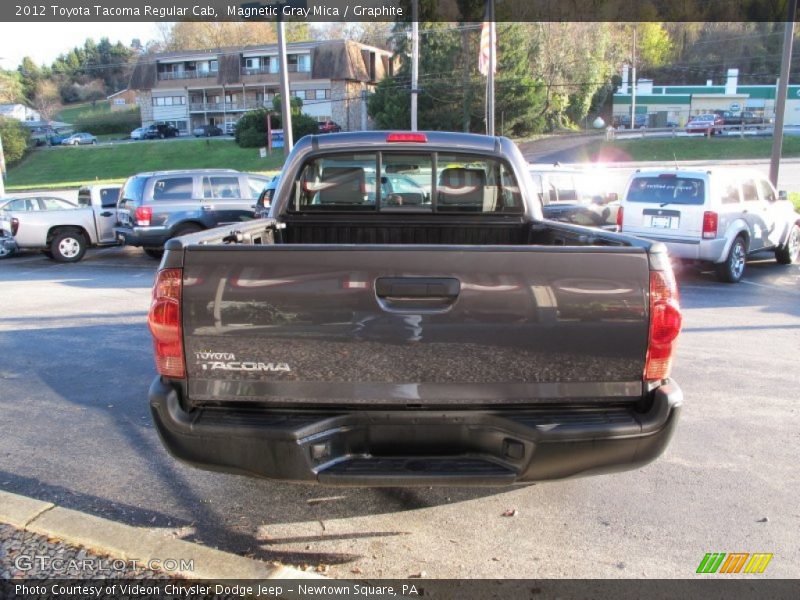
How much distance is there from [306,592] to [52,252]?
13.7m

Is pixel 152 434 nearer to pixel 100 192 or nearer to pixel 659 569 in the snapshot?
pixel 659 569

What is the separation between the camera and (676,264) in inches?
456

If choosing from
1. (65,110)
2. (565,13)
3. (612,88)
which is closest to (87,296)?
(565,13)

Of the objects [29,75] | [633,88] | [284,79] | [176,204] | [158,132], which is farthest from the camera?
[29,75]

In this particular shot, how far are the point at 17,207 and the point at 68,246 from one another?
1513mm

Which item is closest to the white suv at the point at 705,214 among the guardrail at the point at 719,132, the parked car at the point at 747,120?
the guardrail at the point at 719,132

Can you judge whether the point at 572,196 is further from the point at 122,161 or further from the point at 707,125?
the point at 707,125

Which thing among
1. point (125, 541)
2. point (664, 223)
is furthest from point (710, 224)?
point (125, 541)

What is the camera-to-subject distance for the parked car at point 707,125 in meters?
54.6

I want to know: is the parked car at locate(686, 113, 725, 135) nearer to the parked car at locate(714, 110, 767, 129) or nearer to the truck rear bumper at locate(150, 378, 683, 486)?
the parked car at locate(714, 110, 767, 129)

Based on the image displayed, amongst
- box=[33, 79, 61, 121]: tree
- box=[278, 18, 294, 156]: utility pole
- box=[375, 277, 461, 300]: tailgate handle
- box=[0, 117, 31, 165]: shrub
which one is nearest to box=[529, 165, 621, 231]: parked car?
box=[278, 18, 294, 156]: utility pole

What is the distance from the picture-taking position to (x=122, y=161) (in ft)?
173

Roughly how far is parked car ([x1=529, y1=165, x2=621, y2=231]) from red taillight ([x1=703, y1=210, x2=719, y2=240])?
240 centimetres

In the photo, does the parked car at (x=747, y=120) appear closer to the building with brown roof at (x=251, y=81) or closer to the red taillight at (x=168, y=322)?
the building with brown roof at (x=251, y=81)
